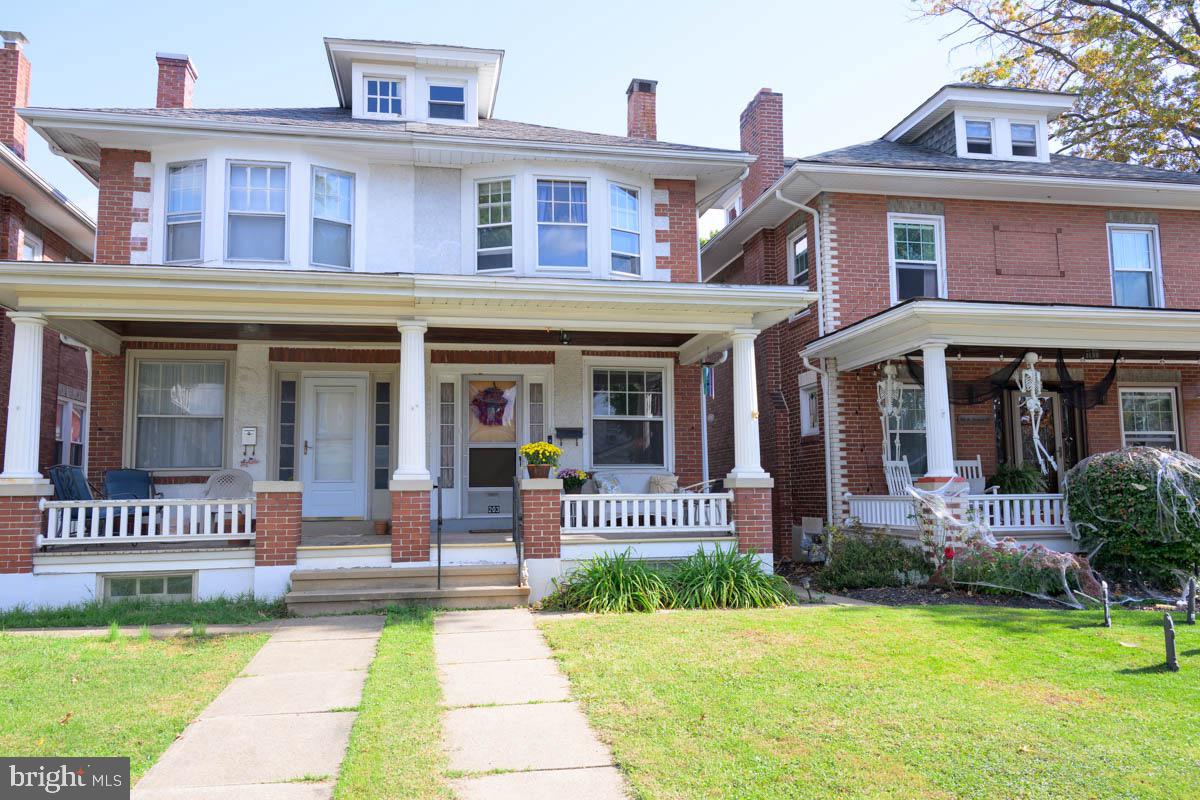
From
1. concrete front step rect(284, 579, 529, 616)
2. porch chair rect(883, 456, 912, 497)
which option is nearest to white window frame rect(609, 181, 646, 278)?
porch chair rect(883, 456, 912, 497)

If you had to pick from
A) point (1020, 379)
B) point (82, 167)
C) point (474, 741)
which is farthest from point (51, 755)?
point (1020, 379)

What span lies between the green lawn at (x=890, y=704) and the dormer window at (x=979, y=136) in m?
9.81

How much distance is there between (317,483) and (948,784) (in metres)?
10.1

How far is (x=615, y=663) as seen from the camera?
6.55 meters

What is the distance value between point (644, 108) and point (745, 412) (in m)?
6.78

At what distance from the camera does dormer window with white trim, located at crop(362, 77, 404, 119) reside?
518 inches

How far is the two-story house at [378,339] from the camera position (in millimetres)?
9594

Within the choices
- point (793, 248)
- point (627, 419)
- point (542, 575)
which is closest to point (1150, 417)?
point (793, 248)

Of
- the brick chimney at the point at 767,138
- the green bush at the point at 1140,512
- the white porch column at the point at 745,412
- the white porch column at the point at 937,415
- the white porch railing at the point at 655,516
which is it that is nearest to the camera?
the green bush at the point at 1140,512

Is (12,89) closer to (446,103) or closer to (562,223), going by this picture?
(446,103)

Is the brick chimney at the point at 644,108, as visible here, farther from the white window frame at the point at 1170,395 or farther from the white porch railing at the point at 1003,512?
the white window frame at the point at 1170,395

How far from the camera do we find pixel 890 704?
538 centimetres

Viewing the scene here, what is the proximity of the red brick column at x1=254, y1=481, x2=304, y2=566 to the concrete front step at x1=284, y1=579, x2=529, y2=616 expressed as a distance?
0.47m
